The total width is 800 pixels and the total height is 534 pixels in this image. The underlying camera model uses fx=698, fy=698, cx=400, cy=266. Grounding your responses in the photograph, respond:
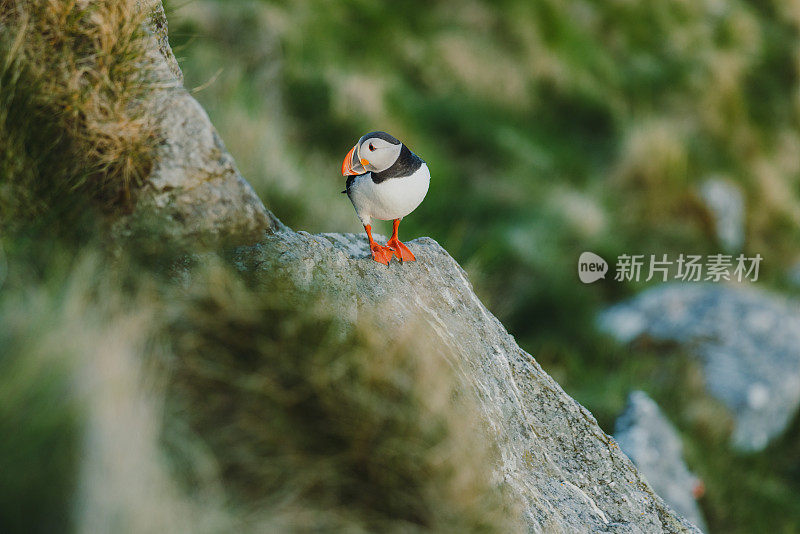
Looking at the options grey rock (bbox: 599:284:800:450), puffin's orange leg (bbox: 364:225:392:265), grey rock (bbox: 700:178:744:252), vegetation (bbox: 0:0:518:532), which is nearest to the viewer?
vegetation (bbox: 0:0:518:532)

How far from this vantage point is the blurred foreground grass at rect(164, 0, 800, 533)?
5340mm

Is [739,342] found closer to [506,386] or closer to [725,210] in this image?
[725,210]

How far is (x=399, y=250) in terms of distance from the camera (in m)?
2.54

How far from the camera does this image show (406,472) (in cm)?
164

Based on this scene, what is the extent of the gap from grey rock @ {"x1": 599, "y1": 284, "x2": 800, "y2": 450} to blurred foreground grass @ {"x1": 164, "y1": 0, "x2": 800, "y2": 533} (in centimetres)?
18

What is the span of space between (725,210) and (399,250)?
8.52m

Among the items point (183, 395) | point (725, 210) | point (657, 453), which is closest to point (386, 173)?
point (183, 395)

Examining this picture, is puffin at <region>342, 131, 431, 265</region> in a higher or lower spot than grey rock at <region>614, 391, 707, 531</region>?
lower

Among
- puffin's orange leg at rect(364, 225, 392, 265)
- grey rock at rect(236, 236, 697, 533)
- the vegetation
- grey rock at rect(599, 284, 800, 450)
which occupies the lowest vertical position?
the vegetation

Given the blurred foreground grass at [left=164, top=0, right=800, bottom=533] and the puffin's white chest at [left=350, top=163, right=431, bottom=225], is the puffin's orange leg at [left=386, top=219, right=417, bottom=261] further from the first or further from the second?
the blurred foreground grass at [left=164, top=0, right=800, bottom=533]

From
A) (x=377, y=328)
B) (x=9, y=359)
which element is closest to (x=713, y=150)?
(x=377, y=328)

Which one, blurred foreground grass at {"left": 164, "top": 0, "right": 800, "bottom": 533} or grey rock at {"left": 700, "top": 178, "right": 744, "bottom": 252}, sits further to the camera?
grey rock at {"left": 700, "top": 178, "right": 744, "bottom": 252}

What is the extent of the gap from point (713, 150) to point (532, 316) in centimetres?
719

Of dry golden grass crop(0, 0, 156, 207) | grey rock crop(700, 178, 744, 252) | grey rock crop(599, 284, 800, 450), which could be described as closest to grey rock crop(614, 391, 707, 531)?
grey rock crop(599, 284, 800, 450)
